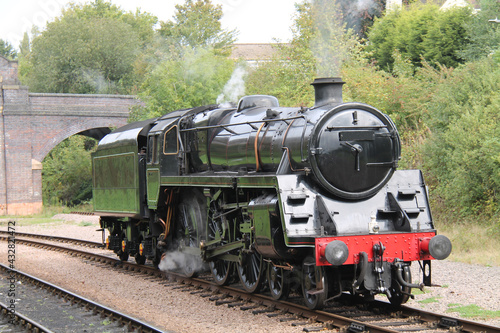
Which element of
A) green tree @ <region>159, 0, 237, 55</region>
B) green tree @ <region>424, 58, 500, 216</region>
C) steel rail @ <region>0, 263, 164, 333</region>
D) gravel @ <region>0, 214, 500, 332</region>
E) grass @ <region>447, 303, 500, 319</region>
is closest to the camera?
steel rail @ <region>0, 263, 164, 333</region>

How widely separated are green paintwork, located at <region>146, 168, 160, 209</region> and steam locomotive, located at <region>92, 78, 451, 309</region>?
795 mm

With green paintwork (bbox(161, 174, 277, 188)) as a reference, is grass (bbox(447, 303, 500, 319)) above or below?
below

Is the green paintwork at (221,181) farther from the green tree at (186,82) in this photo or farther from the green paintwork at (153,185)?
the green tree at (186,82)

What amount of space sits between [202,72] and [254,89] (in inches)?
85.8

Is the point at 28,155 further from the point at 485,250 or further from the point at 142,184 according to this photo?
the point at 485,250

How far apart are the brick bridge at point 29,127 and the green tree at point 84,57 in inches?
551

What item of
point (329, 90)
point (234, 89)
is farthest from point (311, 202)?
point (234, 89)

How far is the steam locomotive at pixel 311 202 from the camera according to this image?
702 cm

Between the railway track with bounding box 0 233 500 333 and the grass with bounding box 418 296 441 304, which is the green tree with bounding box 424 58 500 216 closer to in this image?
the grass with bounding box 418 296 441 304

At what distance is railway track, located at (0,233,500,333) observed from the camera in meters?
6.44

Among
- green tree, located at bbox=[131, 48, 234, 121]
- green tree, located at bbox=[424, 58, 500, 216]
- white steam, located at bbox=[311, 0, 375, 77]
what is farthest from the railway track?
green tree, located at bbox=[131, 48, 234, 121]

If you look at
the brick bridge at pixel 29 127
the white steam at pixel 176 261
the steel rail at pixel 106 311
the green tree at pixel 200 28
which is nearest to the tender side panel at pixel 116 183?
the white steam at pixel 176 261

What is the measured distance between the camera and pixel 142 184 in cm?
1171

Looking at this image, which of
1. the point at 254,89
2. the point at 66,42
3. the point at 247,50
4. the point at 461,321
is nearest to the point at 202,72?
the point at 254,89
